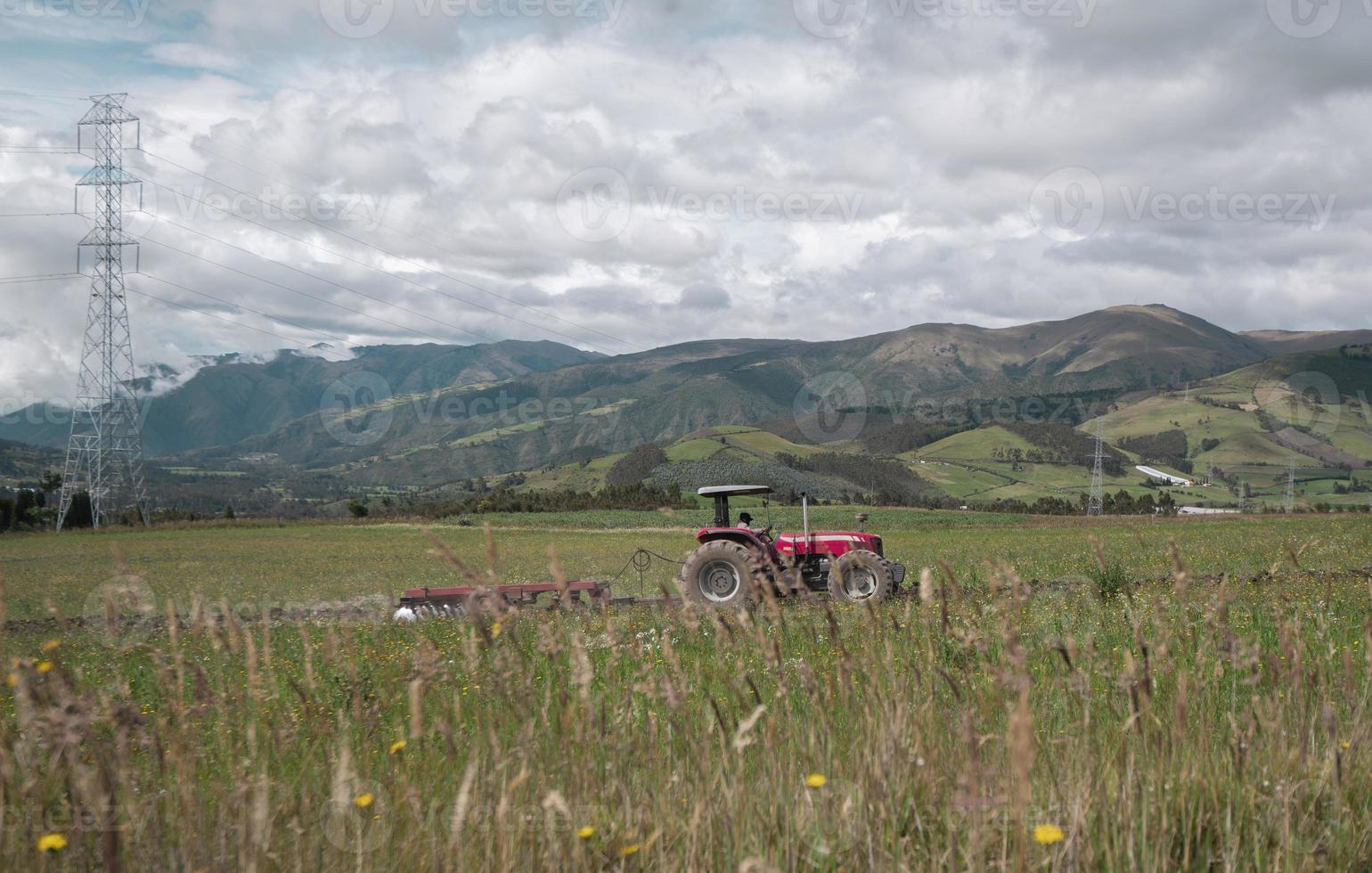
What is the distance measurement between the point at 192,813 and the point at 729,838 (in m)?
1.86

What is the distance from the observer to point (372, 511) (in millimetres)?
71375

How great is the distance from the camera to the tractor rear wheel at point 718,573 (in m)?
15.3

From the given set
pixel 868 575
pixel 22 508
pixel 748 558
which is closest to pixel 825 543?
pixel 868 575

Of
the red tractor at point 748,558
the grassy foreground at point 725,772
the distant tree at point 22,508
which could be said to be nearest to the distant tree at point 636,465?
the distant tree at point 22,508

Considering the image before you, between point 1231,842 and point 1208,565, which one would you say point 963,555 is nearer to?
point 1208,565

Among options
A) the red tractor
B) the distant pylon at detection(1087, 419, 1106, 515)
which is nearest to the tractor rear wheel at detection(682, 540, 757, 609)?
the red tractor

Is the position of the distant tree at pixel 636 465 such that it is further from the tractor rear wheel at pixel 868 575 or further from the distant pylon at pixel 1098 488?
the tractor rear wheel at pixel 868 575

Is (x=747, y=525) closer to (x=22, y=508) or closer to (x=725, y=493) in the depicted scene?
(x=725, y=493)

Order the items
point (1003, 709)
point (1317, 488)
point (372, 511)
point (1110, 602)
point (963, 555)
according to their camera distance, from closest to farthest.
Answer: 1. point (1003, 709)
2. point (1110, 602)
3. point (963, 555)
4. point (372, 511)
5. point (1317, 488)

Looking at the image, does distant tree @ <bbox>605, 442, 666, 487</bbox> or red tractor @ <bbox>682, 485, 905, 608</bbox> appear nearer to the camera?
red tractor @ <bbox>682, 485, 905, 608</bbox>

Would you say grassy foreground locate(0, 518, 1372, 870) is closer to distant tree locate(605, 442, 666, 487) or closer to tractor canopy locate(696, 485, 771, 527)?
tractor canopy locate(696, 485, 771, 527)

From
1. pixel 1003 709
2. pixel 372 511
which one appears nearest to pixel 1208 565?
pixel 1003 709

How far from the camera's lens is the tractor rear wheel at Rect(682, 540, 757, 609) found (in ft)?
50.3

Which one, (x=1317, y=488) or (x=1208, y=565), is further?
(x=1317, y=488)
